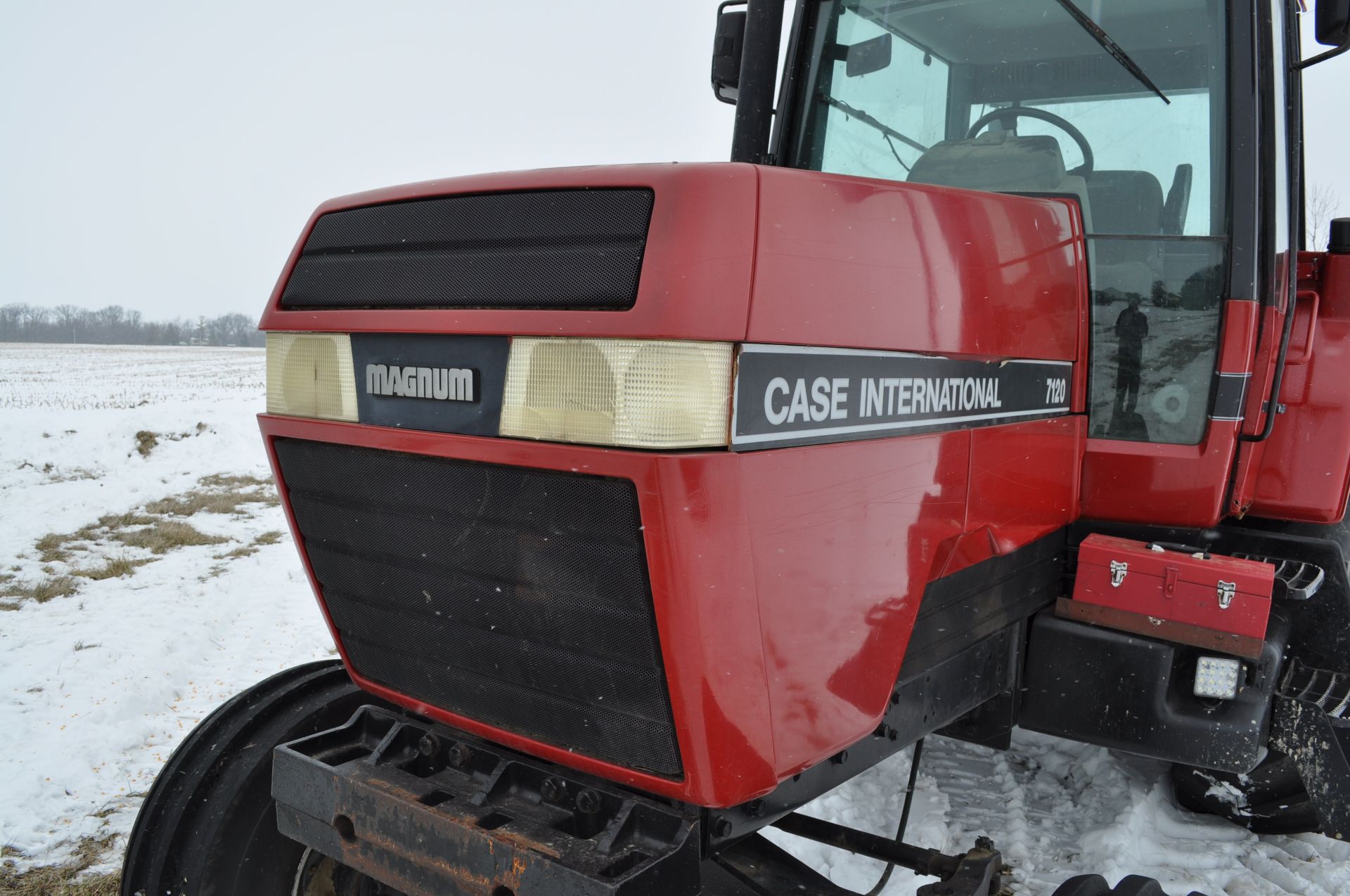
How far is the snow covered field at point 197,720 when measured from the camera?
2.81m

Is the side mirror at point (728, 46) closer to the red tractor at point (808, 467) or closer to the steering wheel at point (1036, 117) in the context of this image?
the red tractor at point (808, 467)

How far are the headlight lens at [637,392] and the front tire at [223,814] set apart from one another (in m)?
1.25

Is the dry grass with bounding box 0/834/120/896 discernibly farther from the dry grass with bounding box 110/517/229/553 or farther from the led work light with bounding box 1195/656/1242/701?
the dry grass with bounding box 110/517/229/553

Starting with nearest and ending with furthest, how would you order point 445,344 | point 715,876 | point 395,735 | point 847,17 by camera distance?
1. point 445,344
2. point 395,735
3. point 715,876
4. point 847,17

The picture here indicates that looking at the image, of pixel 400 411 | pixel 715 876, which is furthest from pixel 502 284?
pixel 715 876

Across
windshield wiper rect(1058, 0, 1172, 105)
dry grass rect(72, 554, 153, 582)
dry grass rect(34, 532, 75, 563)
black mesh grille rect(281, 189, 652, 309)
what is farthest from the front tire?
dry grass rect(34, 532, 75, 563)

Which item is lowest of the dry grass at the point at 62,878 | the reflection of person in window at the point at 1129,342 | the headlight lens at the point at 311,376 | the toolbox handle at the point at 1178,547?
the dry grass at the point at 62,878

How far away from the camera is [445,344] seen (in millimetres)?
1501

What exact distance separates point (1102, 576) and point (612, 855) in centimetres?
134

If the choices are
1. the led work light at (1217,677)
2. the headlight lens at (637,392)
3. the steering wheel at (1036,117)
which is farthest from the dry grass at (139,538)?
the led work light at (1217,677)

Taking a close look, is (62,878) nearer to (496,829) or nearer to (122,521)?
(496,829)

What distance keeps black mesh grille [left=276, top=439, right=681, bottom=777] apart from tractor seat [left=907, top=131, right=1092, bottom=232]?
1420mm

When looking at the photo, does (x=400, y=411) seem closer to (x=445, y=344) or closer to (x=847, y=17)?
(x=445, y=344)

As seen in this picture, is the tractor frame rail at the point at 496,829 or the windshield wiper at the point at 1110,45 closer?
the tractor frame rail at the point at 496,829
